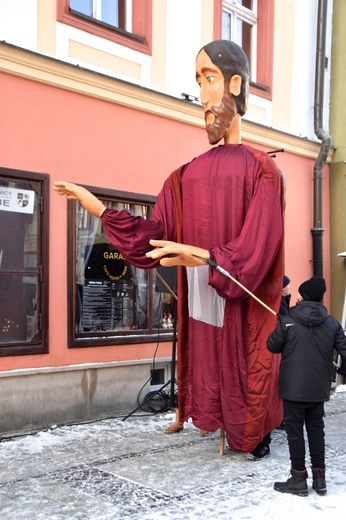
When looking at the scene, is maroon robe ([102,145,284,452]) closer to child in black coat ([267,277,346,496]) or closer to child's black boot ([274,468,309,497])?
child in black coat ([267,277,346,496])

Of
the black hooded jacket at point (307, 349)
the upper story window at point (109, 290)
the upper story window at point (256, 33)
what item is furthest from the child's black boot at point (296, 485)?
the upper story window at point (256, 33)

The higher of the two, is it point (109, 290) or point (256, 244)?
point (256, 244)

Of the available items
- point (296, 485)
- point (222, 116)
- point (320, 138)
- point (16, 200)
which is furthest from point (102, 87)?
point (296, 485)

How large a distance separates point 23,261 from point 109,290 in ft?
3.82

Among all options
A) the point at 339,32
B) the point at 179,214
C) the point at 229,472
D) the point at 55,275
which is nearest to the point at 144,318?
A: the point at 55,275

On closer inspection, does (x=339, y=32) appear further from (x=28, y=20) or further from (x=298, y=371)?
(x=298, y=371)

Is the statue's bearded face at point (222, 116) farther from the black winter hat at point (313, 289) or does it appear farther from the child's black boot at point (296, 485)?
the child's black boot at point (296, 485)

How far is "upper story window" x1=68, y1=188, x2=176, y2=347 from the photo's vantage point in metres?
6.73

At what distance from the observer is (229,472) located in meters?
4.88

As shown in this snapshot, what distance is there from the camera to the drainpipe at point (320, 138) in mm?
9695

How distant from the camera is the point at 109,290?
7250 mm

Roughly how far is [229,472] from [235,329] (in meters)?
1.06

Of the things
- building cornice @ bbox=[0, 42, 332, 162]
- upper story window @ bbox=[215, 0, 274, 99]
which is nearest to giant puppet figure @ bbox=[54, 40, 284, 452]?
building cornice @ bbox=[0, 42, 332, 162]

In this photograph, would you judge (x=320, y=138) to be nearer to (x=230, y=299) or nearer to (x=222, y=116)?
(x=222, y=116)
